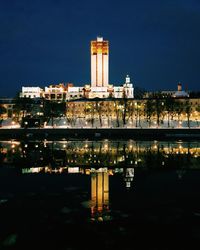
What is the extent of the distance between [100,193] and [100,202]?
4.83 ft

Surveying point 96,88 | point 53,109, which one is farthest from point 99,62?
point 53,109

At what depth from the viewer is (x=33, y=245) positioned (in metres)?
10.9

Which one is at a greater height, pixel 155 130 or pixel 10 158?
pixel 155 130

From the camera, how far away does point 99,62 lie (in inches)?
5679

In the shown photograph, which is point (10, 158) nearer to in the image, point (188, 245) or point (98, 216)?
point (98, 216)

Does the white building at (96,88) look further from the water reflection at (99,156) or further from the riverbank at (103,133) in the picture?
the water reflection at (99,156)

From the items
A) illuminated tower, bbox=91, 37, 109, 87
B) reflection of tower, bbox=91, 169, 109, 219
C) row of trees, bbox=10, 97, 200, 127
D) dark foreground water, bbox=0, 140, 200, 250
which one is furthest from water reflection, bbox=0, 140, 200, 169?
illuminated tower, bbox=91, 37, 109, 87

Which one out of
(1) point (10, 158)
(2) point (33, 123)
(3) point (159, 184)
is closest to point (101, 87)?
(2) point (33, 123)

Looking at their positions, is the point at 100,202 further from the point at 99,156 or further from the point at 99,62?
the point at 99,62

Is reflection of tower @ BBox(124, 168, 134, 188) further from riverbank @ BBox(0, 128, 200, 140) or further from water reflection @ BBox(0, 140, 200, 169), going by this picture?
riverbank @ BBox(0, 128, 200, 140)

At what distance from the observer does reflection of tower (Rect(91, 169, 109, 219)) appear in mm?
13598

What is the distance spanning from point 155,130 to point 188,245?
108 feet

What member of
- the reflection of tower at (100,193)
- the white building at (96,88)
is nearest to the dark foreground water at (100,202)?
the reflection of tower at (100,193)

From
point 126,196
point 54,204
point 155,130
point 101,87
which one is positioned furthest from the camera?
point 101,87
